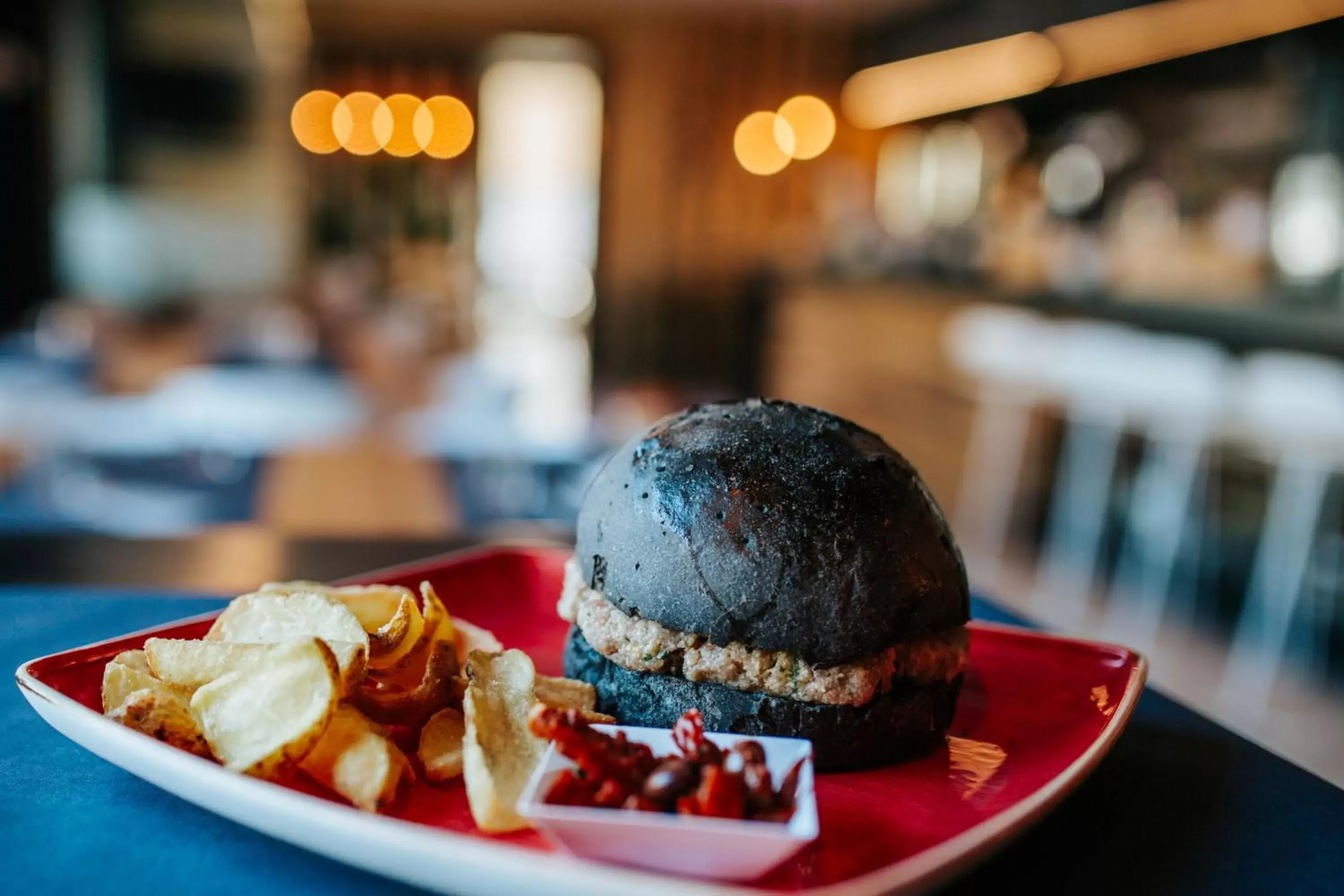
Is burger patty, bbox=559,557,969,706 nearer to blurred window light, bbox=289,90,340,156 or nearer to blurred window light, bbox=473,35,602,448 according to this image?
blurred window light, bbox=473,35,602,448

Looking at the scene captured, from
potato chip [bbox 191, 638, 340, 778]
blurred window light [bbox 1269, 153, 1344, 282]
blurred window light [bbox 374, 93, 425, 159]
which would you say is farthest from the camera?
blurred window light [bbox 374, 93, 425, 159]

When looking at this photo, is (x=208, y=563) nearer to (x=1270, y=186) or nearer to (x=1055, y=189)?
(x=1270, y=186)

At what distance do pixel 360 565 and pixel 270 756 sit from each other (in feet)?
2.78

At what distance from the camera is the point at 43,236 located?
7.68 meters

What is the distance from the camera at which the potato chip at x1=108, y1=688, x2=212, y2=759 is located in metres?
0.86

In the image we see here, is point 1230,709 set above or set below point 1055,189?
below

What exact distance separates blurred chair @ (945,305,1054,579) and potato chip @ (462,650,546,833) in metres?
3.99

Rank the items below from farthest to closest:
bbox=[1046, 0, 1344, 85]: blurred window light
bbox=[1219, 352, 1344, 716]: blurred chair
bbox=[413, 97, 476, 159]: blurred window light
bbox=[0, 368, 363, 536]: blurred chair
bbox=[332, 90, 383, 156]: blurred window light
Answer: bbox=[413, 97, 476, 159]: blurred window light, bbox=[332, 90, 383, 156]: blurred window light, bbox=[1046, 0, 1344, 85]: blurred window light, bbox=[1219, 352, 1344, 716]: blurred chair, bbox=[0, 368, 363, 536]: blurred chair

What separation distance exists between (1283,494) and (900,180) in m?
6.45

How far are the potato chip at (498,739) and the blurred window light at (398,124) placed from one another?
10651 mm

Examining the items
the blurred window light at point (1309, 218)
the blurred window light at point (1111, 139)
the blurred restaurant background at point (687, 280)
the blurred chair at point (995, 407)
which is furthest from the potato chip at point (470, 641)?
the blurred window light at point (1111, 139)

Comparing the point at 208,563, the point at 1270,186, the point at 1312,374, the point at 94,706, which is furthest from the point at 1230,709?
the point at 1270,186

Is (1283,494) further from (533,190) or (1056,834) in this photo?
(533,190)

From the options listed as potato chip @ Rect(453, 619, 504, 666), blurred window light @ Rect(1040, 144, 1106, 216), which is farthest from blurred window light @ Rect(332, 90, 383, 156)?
potato chip @ Rect(453, 619, 504, 666)
